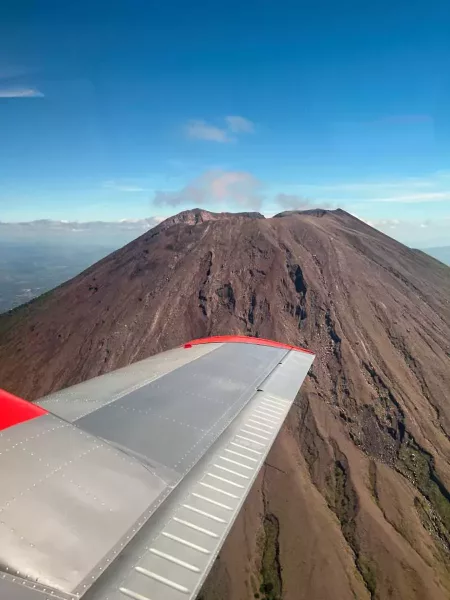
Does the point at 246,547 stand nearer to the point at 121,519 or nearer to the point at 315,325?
the point at 315,325

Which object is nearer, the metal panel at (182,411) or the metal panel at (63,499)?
the metal panel at (63,499)

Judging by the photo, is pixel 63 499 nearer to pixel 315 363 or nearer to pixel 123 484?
pixel 123 484

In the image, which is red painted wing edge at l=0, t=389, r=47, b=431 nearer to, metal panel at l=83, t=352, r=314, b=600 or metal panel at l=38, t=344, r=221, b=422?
metal panel at l=38, t=344, r=221, b=422

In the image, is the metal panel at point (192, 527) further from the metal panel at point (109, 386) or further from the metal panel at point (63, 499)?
the metal panel at point (109, 386)

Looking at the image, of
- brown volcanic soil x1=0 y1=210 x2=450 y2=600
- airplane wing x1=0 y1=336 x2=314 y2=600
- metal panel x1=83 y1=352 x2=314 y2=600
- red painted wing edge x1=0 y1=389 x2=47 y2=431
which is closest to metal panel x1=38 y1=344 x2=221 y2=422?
airplane wing x1=0 y1=336 x2=314 y2=600

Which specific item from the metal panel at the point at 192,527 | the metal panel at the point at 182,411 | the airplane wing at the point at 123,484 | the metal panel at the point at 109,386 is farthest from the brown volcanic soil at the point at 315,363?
the metal panel at the point at 192,527

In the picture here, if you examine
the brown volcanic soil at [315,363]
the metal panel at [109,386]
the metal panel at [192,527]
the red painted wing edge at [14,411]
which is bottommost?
the brown volcanic soil at [315,363]

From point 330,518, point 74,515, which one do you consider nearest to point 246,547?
point 330,518

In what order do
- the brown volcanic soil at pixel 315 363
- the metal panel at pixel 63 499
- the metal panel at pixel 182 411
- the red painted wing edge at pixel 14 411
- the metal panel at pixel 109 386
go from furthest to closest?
the brown volcanic soil at pixel 315 363 → the metal panel at pixel 109 386 → the metal panel at pixel 182 411 → the red painted wing edge at pixel 14 411 → the metal panel at pixel 63 499
